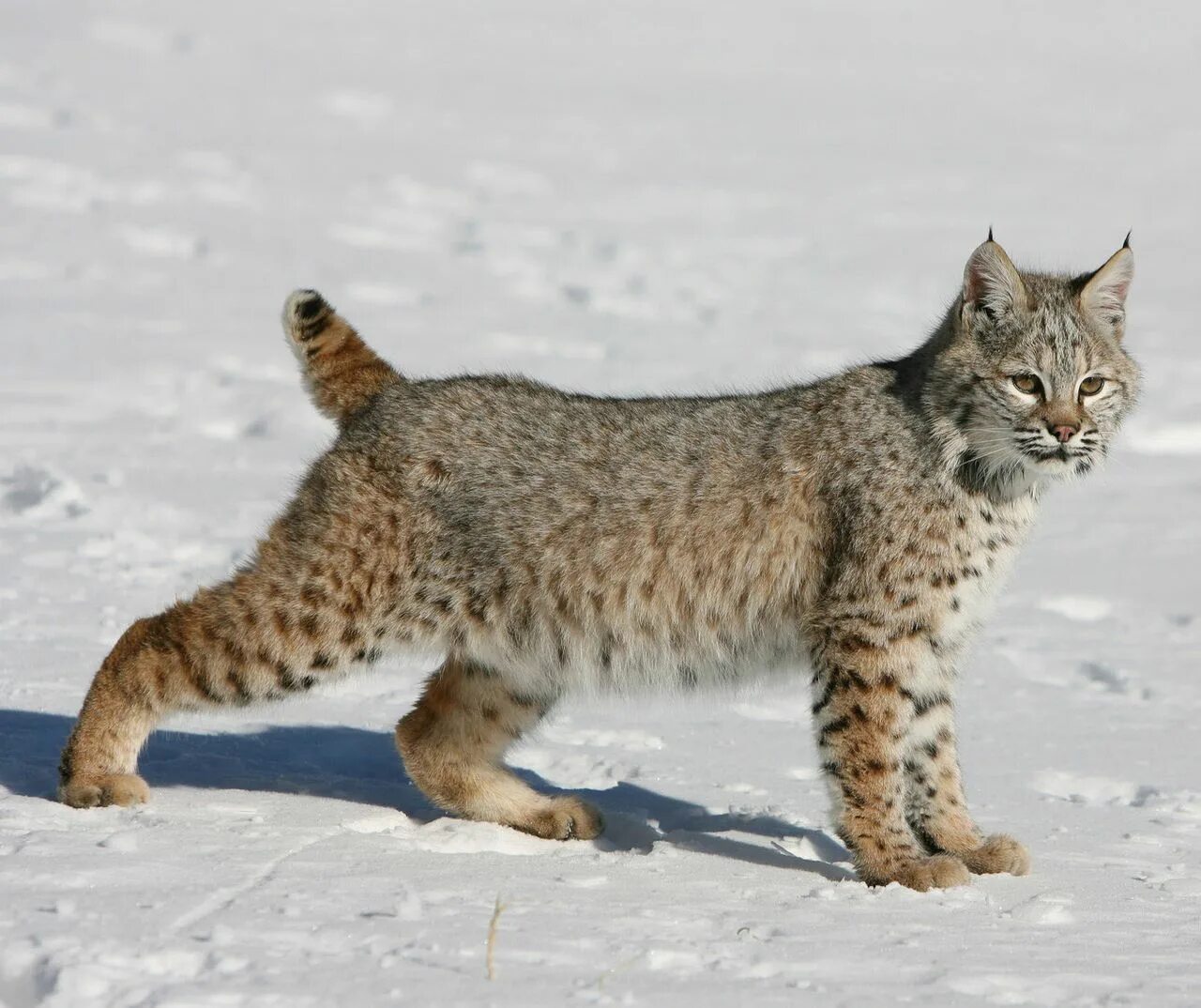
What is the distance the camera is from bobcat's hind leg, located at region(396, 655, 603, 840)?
5.00m

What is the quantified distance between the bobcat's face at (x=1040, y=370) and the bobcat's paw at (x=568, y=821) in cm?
148

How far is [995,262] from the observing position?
15.7ft

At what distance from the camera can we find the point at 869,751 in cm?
459

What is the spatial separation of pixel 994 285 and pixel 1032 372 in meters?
0.28

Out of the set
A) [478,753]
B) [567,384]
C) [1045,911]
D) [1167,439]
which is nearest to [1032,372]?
[1045,911]

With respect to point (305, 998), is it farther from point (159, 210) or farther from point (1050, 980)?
point (159, 210)

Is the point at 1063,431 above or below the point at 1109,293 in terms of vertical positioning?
below

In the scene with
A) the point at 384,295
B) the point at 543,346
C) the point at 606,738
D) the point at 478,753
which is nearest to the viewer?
the point at 478,753

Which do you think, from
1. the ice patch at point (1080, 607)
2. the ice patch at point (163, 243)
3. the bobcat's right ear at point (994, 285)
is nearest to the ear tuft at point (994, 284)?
the bobcat's right ear at point (994, 285)

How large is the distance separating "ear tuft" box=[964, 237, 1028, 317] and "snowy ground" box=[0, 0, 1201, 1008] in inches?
60.7

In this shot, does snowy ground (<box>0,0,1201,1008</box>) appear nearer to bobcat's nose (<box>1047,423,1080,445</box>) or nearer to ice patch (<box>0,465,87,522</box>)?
ice patch (<box>0,465,87,522</box>)

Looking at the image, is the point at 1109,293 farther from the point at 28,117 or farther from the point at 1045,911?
the point at 28,117

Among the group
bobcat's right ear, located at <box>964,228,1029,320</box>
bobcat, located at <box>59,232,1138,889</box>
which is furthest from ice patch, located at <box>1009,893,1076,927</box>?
bobcat's right ear, located at <box>964,228,1029,320</box>

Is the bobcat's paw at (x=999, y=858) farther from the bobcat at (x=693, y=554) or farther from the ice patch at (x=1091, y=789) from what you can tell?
the ice patch at (x=1091, y=789)
